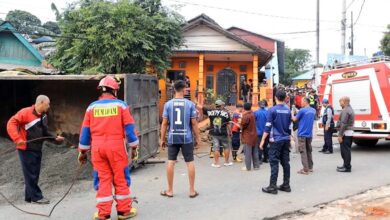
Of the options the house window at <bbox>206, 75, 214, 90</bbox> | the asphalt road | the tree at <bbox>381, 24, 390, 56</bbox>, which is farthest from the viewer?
the tree at <bbox>381, 24, 390, 56</bbox>

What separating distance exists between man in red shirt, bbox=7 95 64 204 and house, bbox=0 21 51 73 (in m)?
13.9

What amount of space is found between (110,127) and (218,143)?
4.82 meters

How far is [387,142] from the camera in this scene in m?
14.1

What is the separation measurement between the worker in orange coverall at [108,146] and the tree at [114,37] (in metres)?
6.81

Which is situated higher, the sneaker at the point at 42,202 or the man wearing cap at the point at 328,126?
the man wearing cap at the point at 328,126

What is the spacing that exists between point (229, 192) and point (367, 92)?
662 cm

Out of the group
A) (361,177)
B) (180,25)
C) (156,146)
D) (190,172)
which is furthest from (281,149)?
(180,25)

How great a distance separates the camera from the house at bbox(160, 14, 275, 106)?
19.4 m

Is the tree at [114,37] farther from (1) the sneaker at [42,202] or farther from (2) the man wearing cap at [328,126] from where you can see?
(1) the sneaker at [42,202]

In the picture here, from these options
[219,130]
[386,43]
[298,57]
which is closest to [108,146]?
[219,130]

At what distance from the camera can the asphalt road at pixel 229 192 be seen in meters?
5.90

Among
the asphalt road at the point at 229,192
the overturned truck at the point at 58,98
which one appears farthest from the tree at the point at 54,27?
the asphalt road at the point at 229,192

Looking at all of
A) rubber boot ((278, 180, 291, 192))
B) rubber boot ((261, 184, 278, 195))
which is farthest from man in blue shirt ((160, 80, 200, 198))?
rubber boot ((278, 180, 291, 192))

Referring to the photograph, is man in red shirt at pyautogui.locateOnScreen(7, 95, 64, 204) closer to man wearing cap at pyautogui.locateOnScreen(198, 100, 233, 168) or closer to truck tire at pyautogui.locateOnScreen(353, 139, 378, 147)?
man wearing cap at pyautogui.locateOnScreen(198, 100, 233, 168)
